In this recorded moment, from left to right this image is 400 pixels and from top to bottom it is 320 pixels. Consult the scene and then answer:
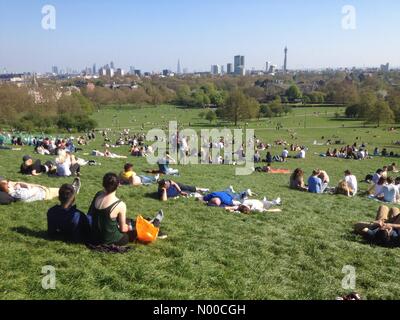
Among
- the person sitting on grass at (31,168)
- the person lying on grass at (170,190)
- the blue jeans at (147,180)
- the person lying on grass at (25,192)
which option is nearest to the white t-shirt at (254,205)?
the person lying on grass at (170,190)

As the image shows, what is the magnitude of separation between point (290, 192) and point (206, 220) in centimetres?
534

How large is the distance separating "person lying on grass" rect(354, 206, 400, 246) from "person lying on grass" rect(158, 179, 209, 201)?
448 cm

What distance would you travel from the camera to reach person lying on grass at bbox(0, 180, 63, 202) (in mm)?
9555

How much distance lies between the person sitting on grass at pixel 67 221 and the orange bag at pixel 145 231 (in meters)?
0.82

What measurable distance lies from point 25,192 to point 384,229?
7.41m

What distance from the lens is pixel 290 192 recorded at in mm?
14039

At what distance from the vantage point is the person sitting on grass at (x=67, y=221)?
7156 mm

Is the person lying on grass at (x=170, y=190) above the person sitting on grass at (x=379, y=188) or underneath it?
above

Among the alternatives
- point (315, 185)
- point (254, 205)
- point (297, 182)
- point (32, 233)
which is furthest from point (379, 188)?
point (32, 233)

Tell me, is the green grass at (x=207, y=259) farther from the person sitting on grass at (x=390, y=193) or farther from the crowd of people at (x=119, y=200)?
the person sitting on grass at (x=390, y=193)

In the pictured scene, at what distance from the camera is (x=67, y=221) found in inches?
284

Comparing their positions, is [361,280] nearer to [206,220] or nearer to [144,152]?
[206,220]
